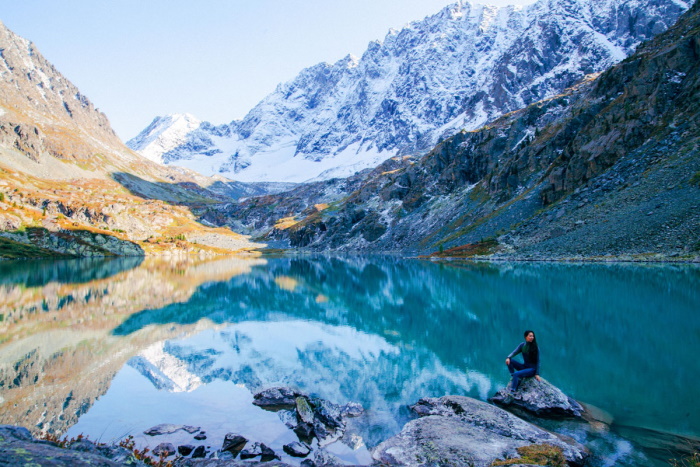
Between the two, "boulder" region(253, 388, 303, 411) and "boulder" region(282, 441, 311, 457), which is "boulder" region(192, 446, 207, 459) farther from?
"boulder" region(253, 388, 303, 411)

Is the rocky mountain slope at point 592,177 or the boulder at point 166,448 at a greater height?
the rocky mountain slope at point 592,177

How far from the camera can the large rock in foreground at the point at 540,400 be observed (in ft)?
46.0

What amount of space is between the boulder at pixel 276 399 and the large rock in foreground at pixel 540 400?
8.36m

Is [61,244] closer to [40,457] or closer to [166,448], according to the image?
[166,448]

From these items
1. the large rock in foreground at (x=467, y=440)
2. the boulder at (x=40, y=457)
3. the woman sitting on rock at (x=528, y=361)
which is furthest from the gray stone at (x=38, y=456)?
the woman sitting on rock at (x=528, y=361)

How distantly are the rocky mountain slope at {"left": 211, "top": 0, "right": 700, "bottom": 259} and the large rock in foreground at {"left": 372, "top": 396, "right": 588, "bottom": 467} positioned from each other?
2137 inches

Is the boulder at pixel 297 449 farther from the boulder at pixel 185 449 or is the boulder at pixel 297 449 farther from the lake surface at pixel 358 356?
the boulder at pixel 185 449

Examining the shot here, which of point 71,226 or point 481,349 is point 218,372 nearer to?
point 481,349

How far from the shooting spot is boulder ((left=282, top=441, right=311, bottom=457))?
12.2 meters

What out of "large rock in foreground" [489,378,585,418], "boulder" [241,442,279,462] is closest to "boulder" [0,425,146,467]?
"boulder" [241,442,279,462]

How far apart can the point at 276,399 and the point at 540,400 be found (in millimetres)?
10528

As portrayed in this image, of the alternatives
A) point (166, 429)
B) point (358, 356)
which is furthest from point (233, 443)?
point (358, 356)

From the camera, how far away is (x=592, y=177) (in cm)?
8394

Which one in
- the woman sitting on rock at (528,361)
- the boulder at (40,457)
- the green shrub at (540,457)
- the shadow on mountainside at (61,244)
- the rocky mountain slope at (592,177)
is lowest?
the shadow on mountainside at (61,244)
